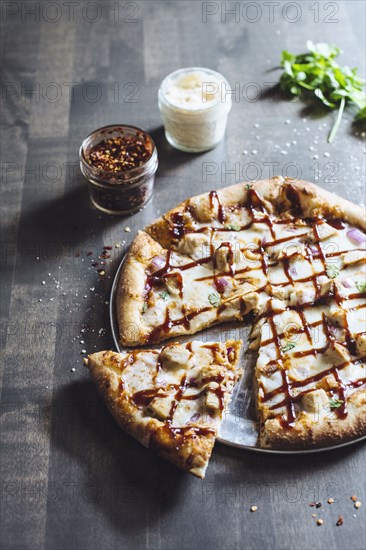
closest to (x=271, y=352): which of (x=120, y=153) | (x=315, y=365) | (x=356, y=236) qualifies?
(x=315, y=365)

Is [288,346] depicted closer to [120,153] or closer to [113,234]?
[113,234]

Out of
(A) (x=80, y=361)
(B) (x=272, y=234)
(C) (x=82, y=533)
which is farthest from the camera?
(B) (x=272, y=234)

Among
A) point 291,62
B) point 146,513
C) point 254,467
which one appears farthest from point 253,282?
point 291,62

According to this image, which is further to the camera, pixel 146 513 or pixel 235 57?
pixel 235 57

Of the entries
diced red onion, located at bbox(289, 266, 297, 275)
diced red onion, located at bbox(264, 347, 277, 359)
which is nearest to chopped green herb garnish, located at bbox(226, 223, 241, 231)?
diced red onion, located at bbox(289, 266, 297, 275)

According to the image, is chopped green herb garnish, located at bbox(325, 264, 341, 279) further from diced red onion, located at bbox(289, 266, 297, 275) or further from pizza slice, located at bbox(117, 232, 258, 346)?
pizza slice, located at bbox(117, 232, 258, 346)

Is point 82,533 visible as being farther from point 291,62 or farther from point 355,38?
point 355,38

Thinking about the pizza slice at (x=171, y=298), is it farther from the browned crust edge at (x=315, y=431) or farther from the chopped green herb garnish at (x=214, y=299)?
the browned crust edge at (x=315, y=431)
